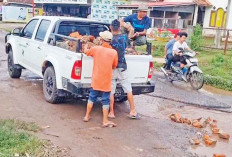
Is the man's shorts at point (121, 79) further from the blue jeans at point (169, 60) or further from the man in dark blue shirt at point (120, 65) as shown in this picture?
the blue jeans at point (169, 60)

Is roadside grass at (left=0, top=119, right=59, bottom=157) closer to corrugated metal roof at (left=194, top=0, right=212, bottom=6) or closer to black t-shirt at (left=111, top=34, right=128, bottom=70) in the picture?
black t-shirt at (left=111, top=34, right=128, bottom=70)

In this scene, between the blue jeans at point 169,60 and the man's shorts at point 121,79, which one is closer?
the man's shorts at point 121,79

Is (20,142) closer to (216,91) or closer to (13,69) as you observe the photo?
(13,69)

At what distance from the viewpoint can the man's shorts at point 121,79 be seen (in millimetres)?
6387

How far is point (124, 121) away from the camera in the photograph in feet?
21.0

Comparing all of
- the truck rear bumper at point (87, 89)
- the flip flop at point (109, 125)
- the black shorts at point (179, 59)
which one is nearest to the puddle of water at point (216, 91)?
the black shorts at point (179, 59)

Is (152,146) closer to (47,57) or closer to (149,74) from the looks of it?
(149,74)

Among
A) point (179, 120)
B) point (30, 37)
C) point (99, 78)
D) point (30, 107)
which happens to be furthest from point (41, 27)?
point (179, 120)

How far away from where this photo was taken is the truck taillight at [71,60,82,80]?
6047mm

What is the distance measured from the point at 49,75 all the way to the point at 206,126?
331 cm

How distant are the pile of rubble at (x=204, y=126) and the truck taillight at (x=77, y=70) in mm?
2101

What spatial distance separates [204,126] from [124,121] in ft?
5.18

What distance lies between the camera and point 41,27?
25.7 feet

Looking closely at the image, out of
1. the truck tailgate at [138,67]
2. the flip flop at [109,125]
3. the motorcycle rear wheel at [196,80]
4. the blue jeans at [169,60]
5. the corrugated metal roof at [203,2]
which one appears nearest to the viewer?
the flip flop at [109,125]
